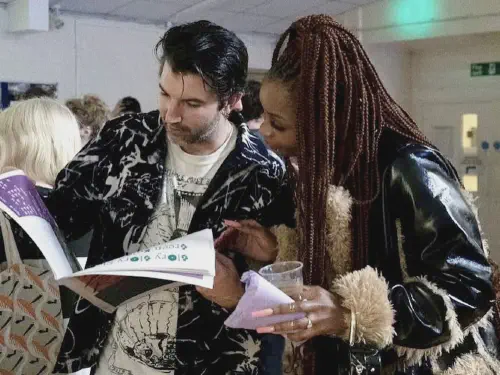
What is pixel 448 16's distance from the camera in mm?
6148

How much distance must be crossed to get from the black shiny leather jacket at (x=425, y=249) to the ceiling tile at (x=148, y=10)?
15.2 feet

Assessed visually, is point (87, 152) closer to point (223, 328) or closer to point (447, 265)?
point (223, 328)

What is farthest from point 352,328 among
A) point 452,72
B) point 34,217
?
point 452,72

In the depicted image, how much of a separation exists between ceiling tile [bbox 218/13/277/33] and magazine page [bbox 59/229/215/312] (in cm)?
514

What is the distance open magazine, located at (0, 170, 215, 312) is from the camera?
114 cm

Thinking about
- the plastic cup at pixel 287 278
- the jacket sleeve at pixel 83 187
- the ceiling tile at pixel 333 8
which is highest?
the ceiling tile at pixel 333 8

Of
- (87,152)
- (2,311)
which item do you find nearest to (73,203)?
(87,152)

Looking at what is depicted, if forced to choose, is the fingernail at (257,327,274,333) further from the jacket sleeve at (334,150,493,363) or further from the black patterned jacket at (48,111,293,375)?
the black patterned jacket at (48,111,293,375)

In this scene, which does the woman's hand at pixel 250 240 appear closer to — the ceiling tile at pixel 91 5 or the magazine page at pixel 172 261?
the magazine page at pixel 172 261

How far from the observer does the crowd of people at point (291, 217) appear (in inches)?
45.5

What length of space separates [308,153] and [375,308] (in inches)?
11.8

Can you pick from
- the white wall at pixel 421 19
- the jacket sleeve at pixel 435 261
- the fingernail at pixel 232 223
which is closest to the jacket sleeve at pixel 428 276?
the jacket sleeve at pixel 435 261

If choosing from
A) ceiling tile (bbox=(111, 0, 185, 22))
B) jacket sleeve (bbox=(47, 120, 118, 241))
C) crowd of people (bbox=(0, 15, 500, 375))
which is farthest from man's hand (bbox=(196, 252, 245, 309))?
ceiling tile (bbox=(111, 0, 185, 22))

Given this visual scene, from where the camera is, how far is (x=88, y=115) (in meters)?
3.98
